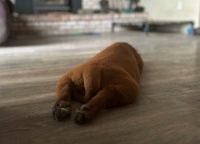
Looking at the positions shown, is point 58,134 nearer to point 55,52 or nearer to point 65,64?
point 65,64

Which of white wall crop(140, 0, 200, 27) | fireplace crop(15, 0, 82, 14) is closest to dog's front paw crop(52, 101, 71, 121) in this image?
fireplace crop(15, 0, 82, 14)

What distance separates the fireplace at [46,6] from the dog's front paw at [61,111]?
327cm

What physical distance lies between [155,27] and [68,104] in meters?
A: 4.01

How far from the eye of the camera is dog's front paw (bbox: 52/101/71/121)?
1.27 metres

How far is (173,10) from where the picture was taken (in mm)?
4684

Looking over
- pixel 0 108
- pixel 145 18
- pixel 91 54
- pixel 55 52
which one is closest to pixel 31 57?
pixel 55 52

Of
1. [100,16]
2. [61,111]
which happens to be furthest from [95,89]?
[100,16]

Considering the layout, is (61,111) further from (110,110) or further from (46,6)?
(46,6)

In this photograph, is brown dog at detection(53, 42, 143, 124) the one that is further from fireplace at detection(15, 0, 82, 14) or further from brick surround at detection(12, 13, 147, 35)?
fireplace at detection(15, 0, 82, 14)

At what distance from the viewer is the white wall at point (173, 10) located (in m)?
4.50

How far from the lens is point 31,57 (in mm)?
2688

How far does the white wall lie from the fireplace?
120cm

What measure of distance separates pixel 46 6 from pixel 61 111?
3.44 metres

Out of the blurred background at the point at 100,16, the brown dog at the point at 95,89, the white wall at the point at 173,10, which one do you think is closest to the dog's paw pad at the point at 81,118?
the brown dog at the point at 95,89
